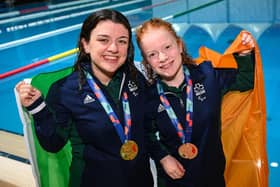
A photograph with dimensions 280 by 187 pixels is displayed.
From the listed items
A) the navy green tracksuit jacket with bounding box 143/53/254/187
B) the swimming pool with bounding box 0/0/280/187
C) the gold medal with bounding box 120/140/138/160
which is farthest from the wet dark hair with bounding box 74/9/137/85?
the swimming pool with bounding box 0/0/280/187

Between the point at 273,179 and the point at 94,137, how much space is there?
1.51 meters

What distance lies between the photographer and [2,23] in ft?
31.8

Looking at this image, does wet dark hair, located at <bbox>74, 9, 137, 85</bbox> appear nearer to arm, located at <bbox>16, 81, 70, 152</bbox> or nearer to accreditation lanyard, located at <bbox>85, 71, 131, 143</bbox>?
accreditation lanyard, located at <bbox>85, 71, 131, 143</bbox>

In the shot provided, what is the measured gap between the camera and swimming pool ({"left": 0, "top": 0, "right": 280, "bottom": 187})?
142 inches

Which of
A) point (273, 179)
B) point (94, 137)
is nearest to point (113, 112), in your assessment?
point (94, 137)

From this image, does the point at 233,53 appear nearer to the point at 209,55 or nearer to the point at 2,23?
the point at 209,55

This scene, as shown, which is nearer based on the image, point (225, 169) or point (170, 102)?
point (170, 102)

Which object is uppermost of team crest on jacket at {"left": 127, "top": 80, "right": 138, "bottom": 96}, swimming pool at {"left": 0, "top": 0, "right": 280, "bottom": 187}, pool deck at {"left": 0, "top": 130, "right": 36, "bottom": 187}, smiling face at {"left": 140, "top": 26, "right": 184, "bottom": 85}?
smiling face at {"left": 140, "top": 26, "right": 184, "bottom": 85}

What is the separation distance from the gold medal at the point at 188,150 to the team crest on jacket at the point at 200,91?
0.69 feet

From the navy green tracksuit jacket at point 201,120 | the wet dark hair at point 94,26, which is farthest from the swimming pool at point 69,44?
the wet dark hair at point 94,26

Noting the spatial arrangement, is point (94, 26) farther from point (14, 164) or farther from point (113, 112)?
point (14, 164)

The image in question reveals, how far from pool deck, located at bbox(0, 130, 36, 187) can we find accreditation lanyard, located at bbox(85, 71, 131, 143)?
1103mm

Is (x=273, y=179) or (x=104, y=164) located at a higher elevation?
(x=104, y=164)

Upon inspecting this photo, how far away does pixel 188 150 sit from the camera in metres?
1.54
